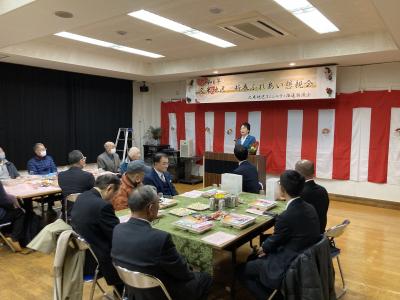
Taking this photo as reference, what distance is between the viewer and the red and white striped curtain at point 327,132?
5746mm

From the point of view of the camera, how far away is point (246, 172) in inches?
143

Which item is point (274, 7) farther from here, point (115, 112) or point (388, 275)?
point (115, 112)

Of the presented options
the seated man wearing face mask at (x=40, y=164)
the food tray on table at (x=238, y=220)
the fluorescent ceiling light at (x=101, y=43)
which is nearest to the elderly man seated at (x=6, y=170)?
the seated man wearing face mask at (x=40, y=164)

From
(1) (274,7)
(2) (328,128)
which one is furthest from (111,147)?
(2) (328,128)

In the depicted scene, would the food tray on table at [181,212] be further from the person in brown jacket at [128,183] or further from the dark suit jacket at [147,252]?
the dark suit jacket at [147,252]

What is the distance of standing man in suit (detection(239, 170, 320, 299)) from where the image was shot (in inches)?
81.2

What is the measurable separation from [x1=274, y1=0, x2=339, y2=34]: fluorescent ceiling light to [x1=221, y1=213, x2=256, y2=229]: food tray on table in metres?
2.49

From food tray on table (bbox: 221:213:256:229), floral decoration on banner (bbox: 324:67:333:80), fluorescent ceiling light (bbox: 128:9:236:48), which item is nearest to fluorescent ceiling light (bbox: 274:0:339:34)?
floral decoration on banner (bbox: 324:67:333:80)

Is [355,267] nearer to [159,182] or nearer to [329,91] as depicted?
[159,182]

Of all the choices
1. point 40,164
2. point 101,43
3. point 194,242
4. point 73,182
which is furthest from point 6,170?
point 194,242

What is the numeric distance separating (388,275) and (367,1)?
2981mm

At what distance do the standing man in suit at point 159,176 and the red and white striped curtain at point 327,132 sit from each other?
380cm

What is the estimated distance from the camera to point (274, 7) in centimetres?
374

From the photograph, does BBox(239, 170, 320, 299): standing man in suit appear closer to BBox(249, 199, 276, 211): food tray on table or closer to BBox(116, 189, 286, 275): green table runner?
BBox(116, 189, 286, 275): green table runner
